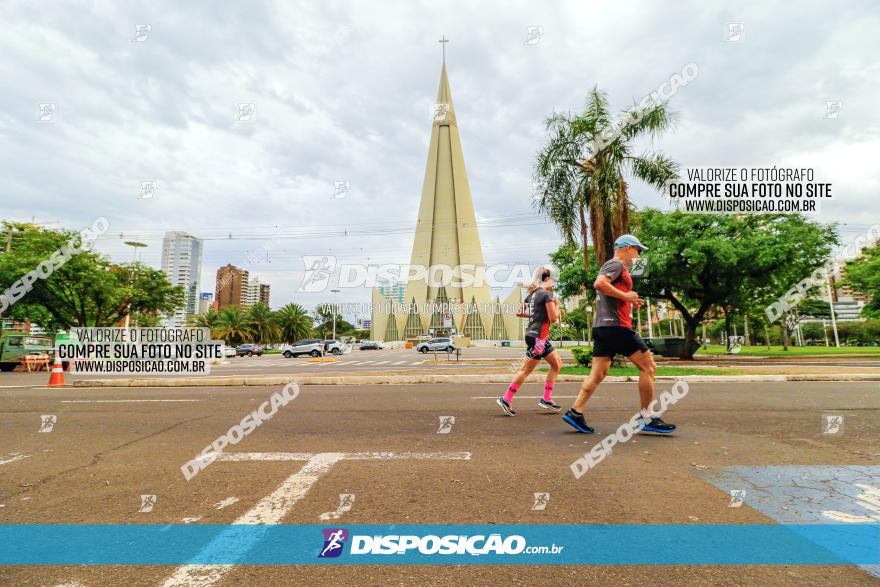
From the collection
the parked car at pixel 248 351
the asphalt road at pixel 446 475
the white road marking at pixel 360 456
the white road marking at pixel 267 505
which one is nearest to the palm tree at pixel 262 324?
the parked car at pixel 248 351

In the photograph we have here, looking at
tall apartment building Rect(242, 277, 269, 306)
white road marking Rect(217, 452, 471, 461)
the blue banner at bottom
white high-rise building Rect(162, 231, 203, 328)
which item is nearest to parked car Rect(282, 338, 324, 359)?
white road marking Rect(217, 452, 471, 461)

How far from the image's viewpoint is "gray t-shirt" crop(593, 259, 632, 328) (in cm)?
481

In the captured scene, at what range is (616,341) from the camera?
4785 millimetres

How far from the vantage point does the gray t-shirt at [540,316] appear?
609cm

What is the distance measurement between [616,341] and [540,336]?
1.42 meters

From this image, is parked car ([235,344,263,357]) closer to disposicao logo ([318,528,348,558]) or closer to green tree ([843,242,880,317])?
disposicao logo ([318,528,348,558])

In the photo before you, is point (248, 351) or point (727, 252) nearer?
point (727, 252)

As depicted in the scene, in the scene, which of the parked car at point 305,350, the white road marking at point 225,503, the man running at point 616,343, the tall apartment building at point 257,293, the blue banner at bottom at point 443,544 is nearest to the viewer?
the blue banner at bottom at point 443,544

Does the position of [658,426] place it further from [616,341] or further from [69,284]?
[69,284]

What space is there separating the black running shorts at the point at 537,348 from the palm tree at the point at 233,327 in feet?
183

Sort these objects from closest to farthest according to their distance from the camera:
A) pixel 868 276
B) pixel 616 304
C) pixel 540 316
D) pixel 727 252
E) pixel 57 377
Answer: pixel 616 304 < pixel 540 316 < pixel 57 377 < pixel 727 252 < pixel 868 276

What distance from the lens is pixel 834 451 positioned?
4.04 meters

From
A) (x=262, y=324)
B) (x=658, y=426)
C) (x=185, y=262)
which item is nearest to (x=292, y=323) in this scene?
(x=262, y=324)

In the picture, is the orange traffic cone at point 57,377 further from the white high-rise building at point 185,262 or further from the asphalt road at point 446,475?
the white high-rise building at point 185,262
